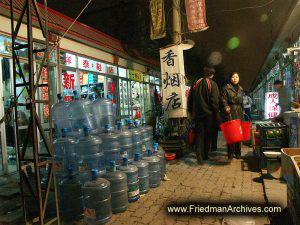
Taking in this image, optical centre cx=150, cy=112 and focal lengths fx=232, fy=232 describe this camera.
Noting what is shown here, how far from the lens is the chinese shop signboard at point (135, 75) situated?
13.4 meters

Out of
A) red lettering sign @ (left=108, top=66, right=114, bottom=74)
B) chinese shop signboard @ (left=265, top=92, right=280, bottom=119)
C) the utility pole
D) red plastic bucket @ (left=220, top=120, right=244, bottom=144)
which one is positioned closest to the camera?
red plastic bucket @ (left=220, top=120, right=244, bottom=144)

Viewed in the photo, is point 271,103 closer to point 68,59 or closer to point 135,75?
point 135,75

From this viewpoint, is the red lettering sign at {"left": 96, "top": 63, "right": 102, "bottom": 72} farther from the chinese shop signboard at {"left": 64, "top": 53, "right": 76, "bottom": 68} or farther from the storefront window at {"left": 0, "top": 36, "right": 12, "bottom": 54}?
the storefront window at {"left": 0, "top": 36, "right": 12, "bottom": 54}

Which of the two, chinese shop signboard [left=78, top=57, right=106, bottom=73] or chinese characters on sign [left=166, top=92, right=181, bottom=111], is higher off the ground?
chinese shop signboard [left=78, top=57, right=106, bottom=73]

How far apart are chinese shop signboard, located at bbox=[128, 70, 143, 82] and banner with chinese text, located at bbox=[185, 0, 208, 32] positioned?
5.81m

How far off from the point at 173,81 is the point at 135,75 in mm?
6322

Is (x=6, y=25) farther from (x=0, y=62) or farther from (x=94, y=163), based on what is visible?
(x=94, y=163)

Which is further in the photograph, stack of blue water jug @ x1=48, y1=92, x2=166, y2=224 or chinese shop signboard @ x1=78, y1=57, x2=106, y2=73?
chinese shop signboard @ x1=78, y1=57, x2=106, y2=73

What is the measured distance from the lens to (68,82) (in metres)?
8.86

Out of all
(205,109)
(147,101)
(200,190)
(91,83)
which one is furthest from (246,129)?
(147,101)

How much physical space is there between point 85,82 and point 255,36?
11.6 m

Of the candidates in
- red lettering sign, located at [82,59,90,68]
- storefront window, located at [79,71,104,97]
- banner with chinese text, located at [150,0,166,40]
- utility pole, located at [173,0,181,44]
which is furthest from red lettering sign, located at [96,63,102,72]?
utility pole, located at [173,0,181,44]

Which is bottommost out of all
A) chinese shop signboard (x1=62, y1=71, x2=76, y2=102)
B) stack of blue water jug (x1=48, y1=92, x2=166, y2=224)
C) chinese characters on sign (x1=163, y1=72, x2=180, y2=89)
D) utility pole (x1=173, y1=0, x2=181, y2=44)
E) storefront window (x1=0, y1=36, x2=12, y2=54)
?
stack of blue water jug (x1=48, y1=92, x2=166, y2=224)

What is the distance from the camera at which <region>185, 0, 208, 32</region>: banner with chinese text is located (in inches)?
313
